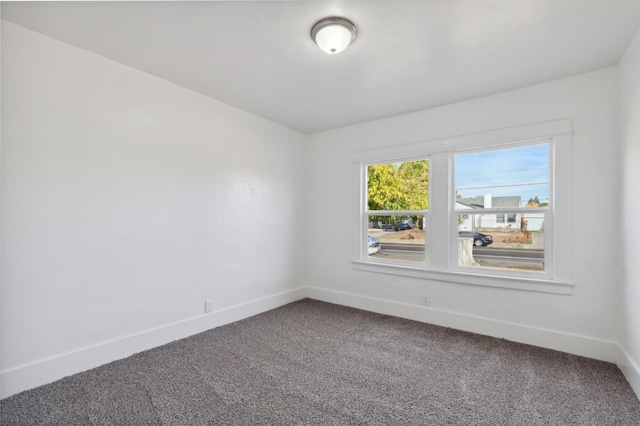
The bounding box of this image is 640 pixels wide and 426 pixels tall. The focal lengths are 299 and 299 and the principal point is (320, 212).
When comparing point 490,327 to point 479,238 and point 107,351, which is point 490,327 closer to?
point 479,238

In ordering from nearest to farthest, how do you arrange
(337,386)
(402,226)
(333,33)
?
(333,33) < (337,386) < (402,226)

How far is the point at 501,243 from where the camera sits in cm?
321

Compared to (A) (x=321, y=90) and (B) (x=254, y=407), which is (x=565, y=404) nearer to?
(B) (x=254, y=407)

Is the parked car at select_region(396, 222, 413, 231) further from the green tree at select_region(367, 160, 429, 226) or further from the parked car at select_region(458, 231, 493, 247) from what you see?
the parked car at select_region(458, 231, 493, 247)

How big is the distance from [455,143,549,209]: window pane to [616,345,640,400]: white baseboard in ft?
4.48

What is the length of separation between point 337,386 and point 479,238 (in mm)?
2241

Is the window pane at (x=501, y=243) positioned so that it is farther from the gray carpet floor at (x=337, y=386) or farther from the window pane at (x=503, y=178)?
the gray carpet floor at (x=337, y=386)

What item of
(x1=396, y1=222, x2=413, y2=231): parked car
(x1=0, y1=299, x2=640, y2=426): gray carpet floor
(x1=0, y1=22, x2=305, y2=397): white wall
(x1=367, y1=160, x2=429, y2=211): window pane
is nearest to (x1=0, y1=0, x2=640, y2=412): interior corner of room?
(x1=0, y1=22, x2=305, y2=397): white wall

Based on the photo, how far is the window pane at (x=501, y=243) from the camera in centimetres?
305

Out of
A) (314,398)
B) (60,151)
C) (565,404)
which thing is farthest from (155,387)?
(565,404)

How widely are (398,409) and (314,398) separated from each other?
569 millimetres

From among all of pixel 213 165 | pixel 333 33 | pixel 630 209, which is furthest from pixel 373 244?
pixel 333 33

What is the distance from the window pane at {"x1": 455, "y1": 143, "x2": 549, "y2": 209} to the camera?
9.91ft

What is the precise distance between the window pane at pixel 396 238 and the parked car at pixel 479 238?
0.50m
